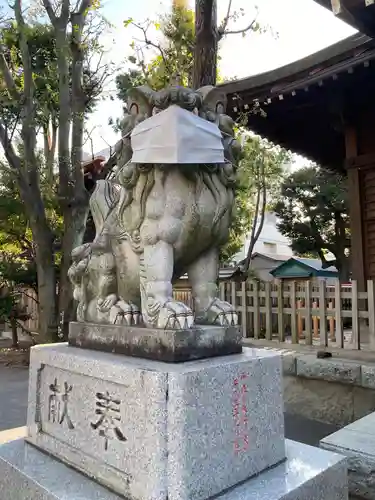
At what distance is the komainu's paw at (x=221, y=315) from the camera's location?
1.92 metres

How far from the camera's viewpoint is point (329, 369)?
4.12 m

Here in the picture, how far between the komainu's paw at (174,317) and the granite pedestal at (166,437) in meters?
0.15

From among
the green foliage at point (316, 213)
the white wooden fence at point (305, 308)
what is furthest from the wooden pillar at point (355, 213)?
the green foliage at point (316, 213)

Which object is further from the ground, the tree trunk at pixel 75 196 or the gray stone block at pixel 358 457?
the tree trunk at pixel 75 196

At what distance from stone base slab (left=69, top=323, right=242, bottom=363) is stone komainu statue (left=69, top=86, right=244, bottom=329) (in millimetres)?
46

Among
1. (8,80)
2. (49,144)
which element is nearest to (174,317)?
(8,80)

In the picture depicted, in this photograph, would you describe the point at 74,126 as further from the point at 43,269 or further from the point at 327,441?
the point at 327,441

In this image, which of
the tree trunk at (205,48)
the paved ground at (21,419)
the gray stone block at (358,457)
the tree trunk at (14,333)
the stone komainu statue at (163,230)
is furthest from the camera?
the tree trunk at (14,333)

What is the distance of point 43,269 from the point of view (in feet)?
24.0

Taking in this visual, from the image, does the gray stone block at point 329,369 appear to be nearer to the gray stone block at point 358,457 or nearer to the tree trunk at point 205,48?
the gray stone block at point 358,457

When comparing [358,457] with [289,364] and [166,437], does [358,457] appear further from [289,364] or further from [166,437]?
[289,364]

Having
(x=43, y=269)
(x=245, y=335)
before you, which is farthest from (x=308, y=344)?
(x=43, y=269)

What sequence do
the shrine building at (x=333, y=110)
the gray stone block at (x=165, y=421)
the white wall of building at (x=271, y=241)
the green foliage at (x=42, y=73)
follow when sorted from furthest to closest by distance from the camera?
1. the white wall of building at (x=271, y=241)
2. the green foliage at (x=42, y=73)
3. the shrine building at (x=333, y=110)
4. the gray stone block at (x=165, y=421)

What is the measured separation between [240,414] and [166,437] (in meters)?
0.36
